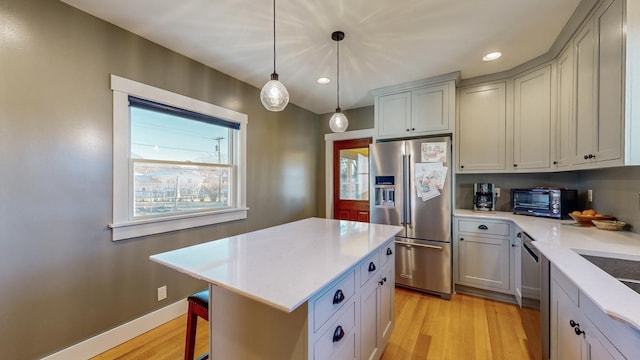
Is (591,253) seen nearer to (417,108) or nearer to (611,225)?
(611,225)

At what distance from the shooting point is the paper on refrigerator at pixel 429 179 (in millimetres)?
2707

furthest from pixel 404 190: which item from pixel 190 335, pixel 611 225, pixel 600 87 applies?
pixel 190 335

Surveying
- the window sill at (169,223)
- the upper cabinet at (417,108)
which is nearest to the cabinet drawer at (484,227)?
the upper cabinet at (417,108)

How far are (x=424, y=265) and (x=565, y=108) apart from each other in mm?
1952

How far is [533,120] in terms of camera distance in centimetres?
257

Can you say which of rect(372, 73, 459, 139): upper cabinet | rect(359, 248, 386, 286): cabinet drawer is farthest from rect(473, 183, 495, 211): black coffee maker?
rect(359, 248, 386, 286): cabinet drawer

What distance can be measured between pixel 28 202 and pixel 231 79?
201 cm

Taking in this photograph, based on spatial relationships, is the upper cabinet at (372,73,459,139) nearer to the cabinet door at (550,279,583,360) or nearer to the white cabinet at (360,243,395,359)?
the white cabinet at (360,243,395,359)

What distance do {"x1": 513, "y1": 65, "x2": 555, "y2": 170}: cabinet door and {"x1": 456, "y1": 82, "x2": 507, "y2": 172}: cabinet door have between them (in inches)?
4.9

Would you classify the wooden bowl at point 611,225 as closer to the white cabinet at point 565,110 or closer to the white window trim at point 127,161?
the white cabinet at point 565,110

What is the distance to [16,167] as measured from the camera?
A: 1.52 meters

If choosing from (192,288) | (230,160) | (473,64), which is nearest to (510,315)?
(473,64)

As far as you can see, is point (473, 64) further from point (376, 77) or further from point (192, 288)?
point (192, 288)

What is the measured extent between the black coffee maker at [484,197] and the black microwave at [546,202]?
0.24m
